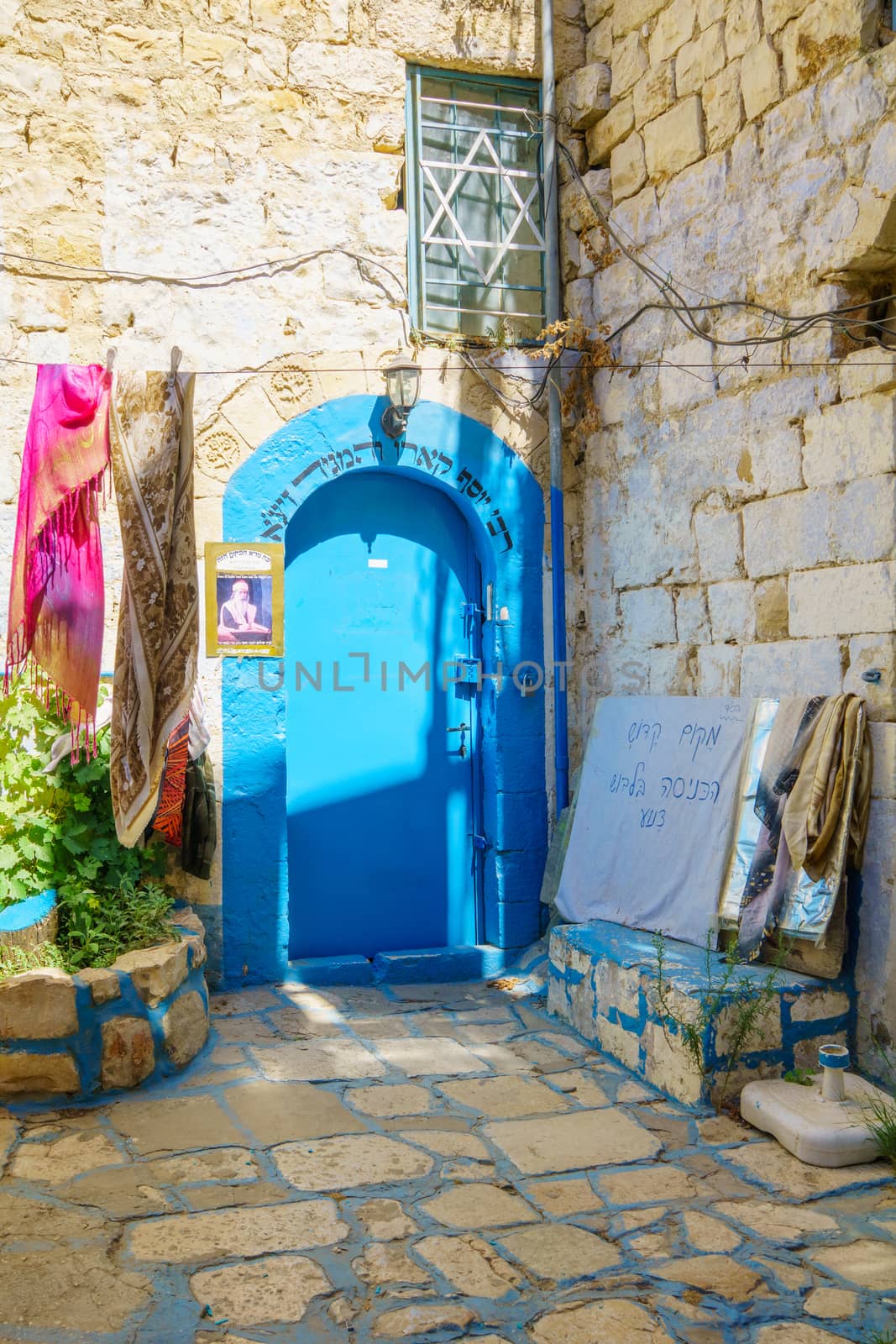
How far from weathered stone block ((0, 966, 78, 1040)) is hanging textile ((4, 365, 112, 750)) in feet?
2.91

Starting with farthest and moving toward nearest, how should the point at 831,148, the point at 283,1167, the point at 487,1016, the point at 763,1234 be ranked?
the point at 487,1016, the point at 831,148, the point at 283,1167, the point at 763,1234

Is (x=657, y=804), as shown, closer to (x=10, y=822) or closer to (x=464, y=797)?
(x=464, y=797)

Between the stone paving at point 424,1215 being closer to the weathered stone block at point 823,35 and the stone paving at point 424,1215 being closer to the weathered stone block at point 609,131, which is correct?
the weathered stone block at point 823,35

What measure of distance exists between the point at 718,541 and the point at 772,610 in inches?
18.9

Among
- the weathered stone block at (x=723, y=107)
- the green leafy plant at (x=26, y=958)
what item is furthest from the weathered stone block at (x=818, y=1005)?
the weathered stone block at (x=723, y=107)

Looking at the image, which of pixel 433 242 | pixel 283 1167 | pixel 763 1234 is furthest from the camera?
pixel 433 242

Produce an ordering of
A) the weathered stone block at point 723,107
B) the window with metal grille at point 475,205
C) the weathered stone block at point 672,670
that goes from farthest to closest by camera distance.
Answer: the window with metal grille at point 475,205, the weathered stone block at point 672,670, the weathered stone block at point 723,107

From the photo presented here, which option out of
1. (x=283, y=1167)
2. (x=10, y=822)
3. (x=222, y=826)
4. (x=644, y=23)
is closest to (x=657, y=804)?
(x=222, y=826)

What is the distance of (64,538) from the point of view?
13.2 feet

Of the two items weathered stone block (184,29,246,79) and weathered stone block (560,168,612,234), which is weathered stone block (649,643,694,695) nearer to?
weathered stone block (560,168,612,234)

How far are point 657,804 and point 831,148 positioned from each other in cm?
272

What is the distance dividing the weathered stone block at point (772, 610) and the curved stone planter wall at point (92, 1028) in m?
2.66

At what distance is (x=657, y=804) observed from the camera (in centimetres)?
512

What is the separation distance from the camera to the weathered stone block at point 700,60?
4941 mm
